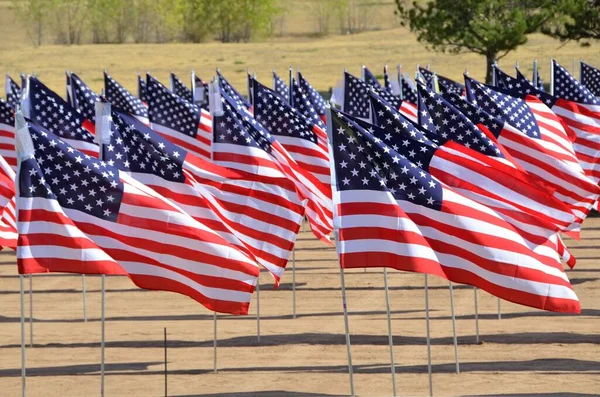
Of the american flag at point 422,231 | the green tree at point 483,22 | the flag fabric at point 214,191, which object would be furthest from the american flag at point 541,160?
the green tree at point 483,22

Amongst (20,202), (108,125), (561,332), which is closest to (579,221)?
(561,332)

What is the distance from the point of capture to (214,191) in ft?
53.3

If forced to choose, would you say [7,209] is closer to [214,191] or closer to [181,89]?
[214,191]

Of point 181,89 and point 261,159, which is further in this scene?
point 181,89

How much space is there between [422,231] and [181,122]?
10646 millimetres

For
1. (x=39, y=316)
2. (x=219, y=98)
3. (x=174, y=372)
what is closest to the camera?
(x=174, y=372)

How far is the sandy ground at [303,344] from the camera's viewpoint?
15.8m

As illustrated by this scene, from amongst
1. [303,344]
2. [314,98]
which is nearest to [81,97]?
[314,98]

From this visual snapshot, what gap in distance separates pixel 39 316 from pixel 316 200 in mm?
4641

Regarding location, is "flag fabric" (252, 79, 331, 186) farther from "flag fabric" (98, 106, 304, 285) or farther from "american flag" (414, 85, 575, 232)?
"american flag" (414, 85, 575, 232)

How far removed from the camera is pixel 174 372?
54.9 ft

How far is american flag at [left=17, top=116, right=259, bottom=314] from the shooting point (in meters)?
13.3

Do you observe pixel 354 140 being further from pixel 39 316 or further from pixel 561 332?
pixel 39 316

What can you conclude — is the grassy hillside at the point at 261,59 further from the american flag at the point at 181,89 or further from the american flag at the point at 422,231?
the american flag at the point at 422,231
